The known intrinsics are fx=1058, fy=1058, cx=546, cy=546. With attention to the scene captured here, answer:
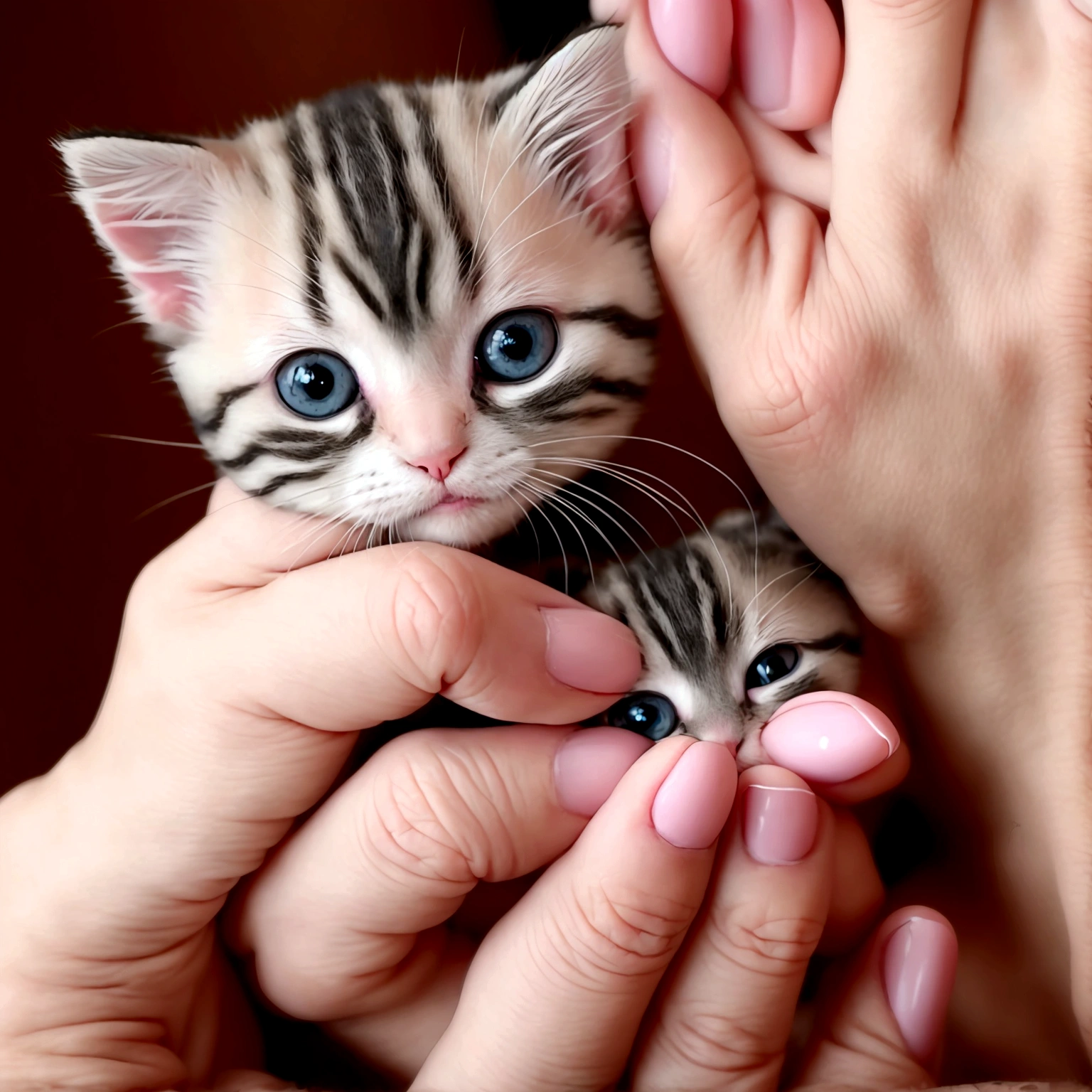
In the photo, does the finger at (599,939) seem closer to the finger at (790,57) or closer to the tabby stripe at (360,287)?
the tabby stripe at (360,287)

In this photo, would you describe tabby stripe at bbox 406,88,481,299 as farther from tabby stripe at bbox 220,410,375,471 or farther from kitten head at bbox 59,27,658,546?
tabby stripe at bbox 220,410,375,471

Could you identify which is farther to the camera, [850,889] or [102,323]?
[102,323]

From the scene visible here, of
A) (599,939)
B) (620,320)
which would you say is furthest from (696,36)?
(599,939)

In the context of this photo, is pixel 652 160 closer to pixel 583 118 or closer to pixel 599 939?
pixel 583 118

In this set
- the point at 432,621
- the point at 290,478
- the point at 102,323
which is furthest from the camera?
the point at 102,323

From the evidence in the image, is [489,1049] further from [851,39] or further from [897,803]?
[851,39]

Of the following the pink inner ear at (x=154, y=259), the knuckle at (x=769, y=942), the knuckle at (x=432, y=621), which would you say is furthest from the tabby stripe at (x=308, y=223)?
the knuckle at (x=769, y=942)
